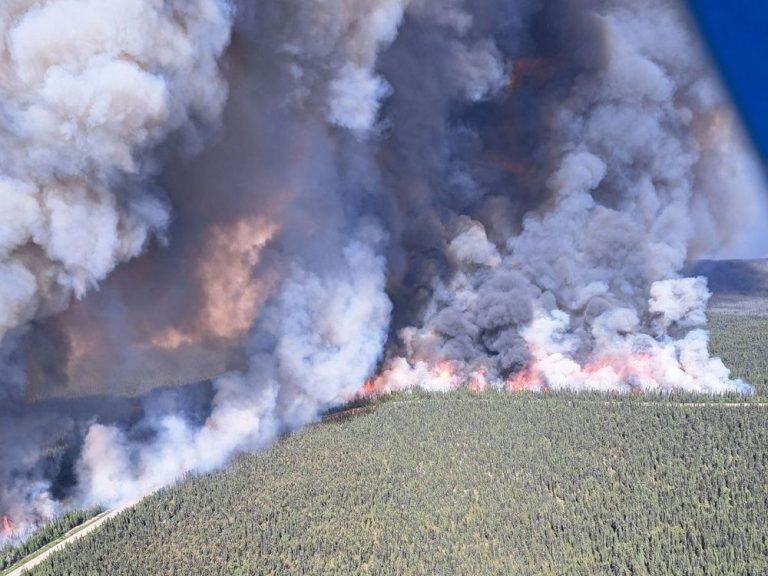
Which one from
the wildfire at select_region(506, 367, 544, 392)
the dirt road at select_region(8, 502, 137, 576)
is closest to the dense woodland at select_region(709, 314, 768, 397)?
the wildfire at select_region(506, 367, 544, 392)

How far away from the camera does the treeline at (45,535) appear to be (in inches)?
1789

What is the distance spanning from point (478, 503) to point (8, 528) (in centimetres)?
2765

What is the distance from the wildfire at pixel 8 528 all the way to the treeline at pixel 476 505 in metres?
6.64

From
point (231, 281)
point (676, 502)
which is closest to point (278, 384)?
point (231, 281)

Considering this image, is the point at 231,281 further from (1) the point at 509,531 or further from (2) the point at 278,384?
(1) the point at 509,531

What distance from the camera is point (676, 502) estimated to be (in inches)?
1857

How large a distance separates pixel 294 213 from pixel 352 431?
82.1 ft

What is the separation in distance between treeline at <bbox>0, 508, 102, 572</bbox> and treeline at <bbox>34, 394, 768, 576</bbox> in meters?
3.79

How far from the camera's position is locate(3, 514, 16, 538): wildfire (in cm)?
4831

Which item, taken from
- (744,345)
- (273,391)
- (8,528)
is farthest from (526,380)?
(8,528)

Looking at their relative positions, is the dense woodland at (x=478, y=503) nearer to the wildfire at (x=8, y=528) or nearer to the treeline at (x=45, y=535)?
the treeline at (x=45, y=535)

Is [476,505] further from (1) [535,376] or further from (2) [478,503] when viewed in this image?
(1) [535,376]

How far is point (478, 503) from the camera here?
160ft

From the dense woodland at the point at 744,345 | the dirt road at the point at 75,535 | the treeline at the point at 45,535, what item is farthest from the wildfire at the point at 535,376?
the treeline at the point at 45,535
